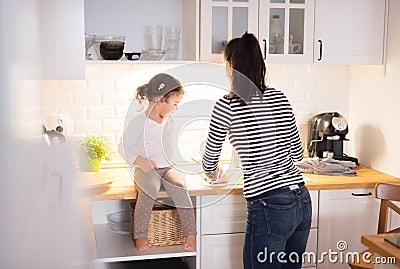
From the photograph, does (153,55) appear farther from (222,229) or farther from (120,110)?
(222,229)

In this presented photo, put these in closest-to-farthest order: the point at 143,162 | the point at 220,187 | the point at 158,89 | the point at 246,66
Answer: the point at 143,162 → the point at 158,89 → the point at 246,66 → the point at 220,187

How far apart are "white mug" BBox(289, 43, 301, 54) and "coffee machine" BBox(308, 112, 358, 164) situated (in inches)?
16.4

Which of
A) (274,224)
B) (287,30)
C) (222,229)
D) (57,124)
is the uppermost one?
(287,30)

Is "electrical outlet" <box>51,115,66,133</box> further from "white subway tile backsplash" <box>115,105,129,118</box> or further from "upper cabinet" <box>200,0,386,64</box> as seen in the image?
"white subway tile backsplash" <box>115,105,129,118</box>

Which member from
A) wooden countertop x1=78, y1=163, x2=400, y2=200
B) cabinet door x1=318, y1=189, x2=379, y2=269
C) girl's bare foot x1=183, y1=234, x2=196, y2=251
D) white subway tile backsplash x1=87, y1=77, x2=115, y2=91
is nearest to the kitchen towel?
wooden countertop x1=78, y1=163, x2=400, y2=200

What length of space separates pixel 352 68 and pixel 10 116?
9.31 ft

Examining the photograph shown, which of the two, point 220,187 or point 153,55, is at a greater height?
point 153,55

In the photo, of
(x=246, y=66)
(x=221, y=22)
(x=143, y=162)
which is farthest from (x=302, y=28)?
(x=143, y=162)

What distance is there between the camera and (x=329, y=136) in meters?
2.65

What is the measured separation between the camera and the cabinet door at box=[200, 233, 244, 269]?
2.28m

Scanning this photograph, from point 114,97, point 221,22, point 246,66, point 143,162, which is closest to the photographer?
point 143,162

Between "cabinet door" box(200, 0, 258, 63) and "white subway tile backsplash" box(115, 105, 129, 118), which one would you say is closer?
"cabinet door" box(200, 0, 258, 63)

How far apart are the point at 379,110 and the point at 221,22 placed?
93 cm

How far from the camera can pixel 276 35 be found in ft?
8.02
